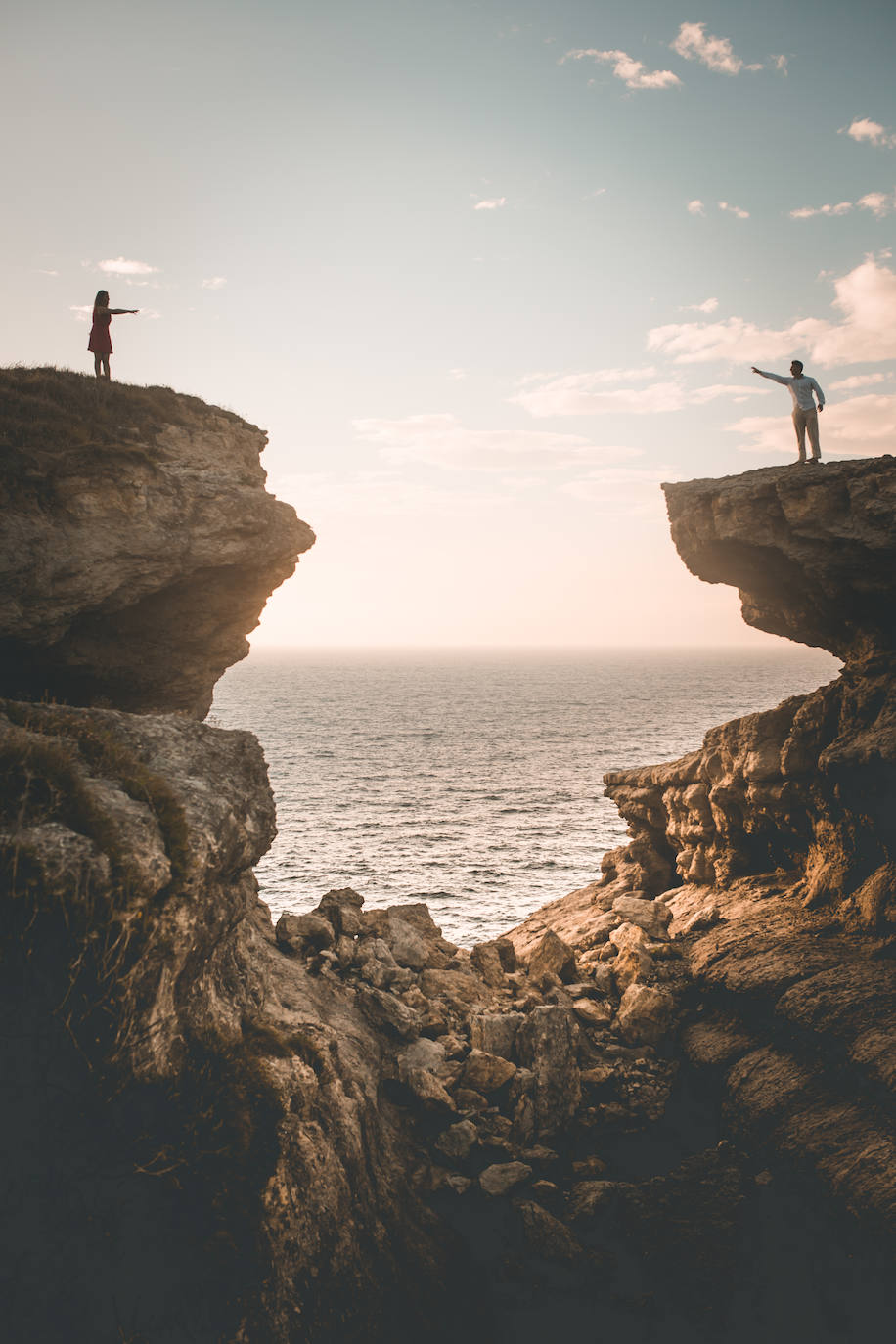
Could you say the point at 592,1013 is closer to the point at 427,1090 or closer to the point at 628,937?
the point at 628,937

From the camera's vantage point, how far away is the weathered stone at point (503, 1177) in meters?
15.2

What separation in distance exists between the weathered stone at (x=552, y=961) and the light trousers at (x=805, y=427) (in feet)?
57.2

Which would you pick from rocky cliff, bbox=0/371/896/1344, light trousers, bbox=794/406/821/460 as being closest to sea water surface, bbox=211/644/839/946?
rocky cliff, bbox=0/371/896/1344

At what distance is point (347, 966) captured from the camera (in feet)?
64.8

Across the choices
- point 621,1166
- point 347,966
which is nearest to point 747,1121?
point 621,1166

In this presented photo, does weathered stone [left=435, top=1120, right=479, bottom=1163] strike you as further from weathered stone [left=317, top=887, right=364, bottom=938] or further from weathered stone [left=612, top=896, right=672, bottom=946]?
weathered stone [left=612, top=896, right=672, bottom=946]

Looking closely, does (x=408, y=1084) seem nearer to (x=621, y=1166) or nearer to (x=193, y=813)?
(x=621, y=1166)

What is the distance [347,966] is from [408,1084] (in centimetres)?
384

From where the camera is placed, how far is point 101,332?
2111 centimetres

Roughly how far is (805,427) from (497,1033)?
777 inches

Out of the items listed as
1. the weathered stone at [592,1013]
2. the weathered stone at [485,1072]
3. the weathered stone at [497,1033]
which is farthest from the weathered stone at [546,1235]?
the weathered stone at [592,1013]

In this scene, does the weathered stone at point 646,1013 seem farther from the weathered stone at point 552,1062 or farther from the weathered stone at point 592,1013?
the weathered stone at point 552,1062

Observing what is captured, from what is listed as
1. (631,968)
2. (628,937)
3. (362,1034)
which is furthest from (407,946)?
(628,937)

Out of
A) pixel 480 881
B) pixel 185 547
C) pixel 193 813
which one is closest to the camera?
pixel 193 813
